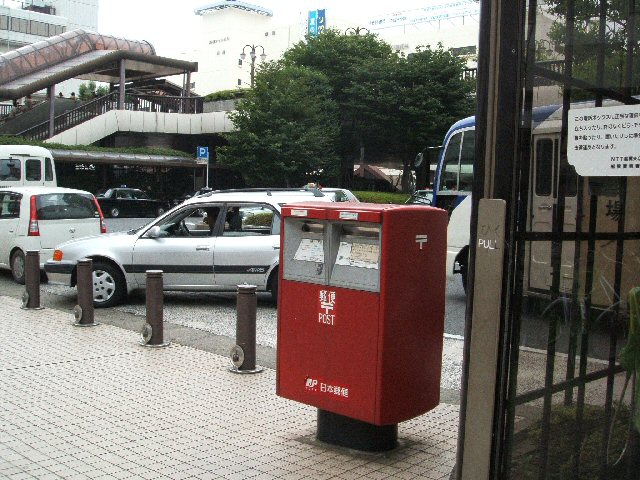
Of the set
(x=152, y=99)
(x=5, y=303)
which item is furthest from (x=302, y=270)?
(x=152, y=99)

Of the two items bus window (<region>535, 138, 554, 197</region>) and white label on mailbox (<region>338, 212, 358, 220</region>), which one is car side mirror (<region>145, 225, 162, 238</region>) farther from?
bus window (<region>535, 138, 554, 197</region>)

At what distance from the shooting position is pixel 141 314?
1109 cm

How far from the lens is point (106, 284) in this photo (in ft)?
37.3

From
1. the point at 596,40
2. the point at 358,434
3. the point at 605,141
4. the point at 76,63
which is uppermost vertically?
the point at 76,63

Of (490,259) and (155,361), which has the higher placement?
(490,259)

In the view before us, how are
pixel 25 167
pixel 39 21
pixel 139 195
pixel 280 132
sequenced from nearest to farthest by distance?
pixel 25 167
pixel 139 195
pixel 280 132
pixel 39 21

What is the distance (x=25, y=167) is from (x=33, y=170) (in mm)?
264

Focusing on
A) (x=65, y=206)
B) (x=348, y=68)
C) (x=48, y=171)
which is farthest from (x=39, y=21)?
(x=65, y=206)

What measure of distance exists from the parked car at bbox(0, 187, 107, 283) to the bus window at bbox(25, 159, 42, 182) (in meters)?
6.21

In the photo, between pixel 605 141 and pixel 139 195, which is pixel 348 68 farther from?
pixel 605 141

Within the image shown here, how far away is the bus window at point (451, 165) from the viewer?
13.4 meters

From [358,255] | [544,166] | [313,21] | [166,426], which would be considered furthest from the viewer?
[313,21]

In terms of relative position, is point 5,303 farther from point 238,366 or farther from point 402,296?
point 402,296

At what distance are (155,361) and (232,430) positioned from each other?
2.53 m
